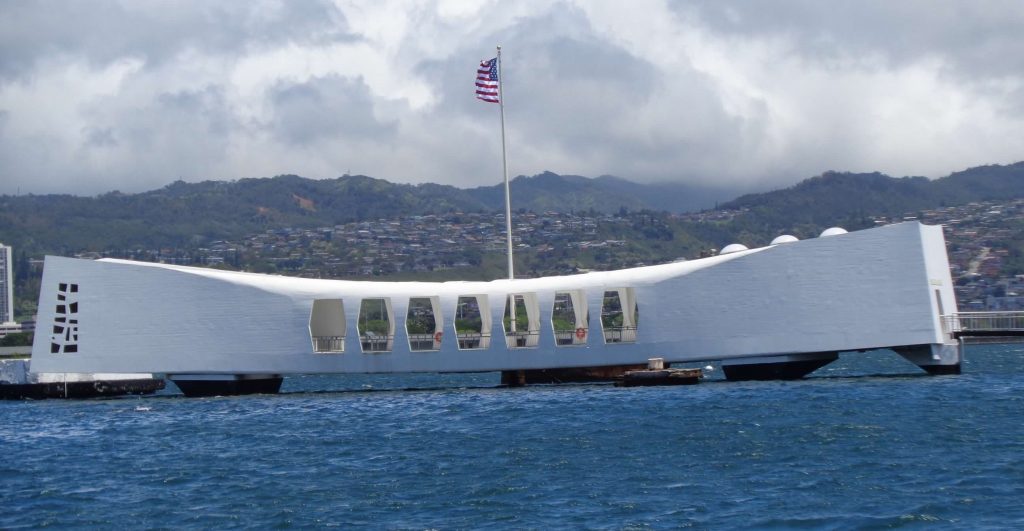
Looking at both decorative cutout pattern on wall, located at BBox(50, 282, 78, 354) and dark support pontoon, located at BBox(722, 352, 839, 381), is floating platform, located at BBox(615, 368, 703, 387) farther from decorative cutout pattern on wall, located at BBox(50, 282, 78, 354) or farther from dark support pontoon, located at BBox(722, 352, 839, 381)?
decorative cutout pattern on wall, located at BBox(50, 282, 78, 354)

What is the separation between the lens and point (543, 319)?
48.3 metres

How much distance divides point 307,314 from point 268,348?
1.95 m

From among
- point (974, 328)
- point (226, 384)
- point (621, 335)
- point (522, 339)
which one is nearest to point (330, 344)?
point (226, 384)

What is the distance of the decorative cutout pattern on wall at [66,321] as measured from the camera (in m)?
50.5

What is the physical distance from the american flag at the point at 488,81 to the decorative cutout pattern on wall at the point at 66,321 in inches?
693

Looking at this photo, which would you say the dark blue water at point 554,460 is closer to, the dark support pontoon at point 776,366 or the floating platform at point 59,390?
the dark support pontoon at point 776,366

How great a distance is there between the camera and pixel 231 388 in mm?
50219

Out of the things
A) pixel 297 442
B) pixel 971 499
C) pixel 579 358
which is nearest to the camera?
pixel 971 499

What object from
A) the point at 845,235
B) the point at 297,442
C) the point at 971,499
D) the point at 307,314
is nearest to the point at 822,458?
the point at 971,499

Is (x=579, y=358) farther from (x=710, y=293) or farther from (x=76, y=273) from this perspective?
(x=76, y=273)

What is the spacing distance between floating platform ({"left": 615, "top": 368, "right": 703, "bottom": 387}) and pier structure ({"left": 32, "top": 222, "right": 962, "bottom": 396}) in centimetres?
119

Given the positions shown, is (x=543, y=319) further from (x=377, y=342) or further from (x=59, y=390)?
(x=59, y=390)

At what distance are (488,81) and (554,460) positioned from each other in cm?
2562

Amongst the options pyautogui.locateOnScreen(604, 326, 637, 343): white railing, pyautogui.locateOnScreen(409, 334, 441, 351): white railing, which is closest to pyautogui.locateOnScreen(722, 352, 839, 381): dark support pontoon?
pyautogui.locateOnScreen(604, 326, 637, 343): white railing
